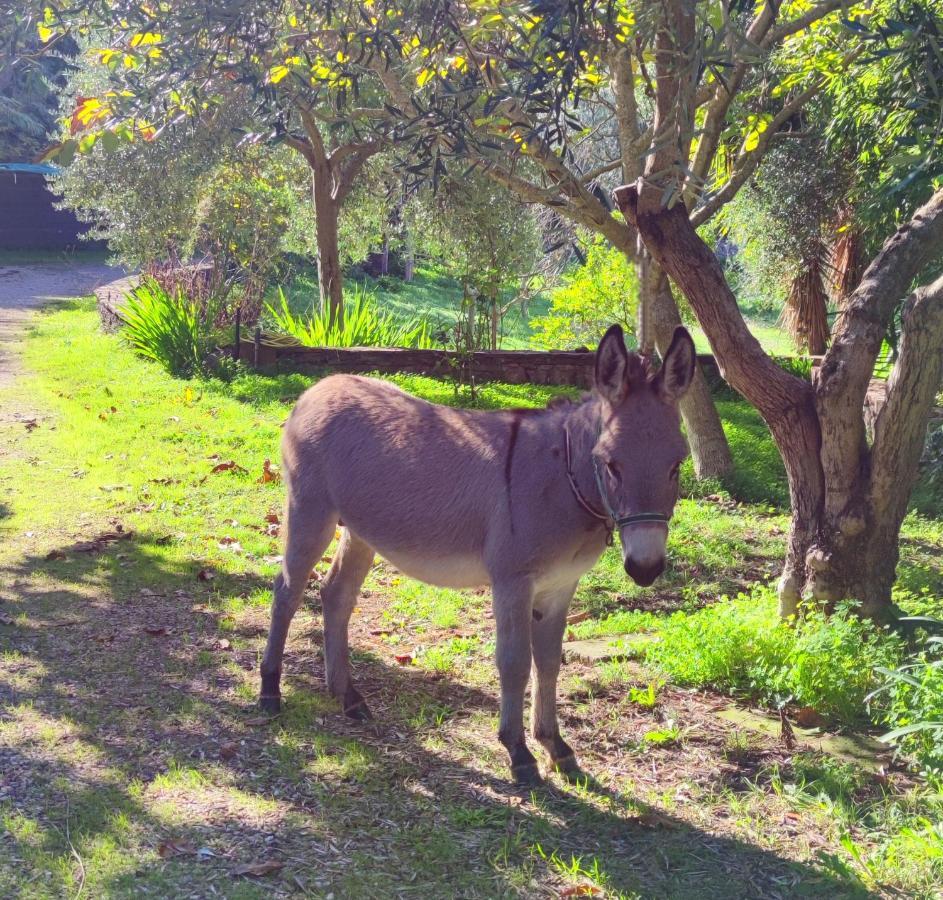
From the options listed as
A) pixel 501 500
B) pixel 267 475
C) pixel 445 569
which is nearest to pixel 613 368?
pixel 501 500

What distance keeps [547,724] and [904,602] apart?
2.71 meters

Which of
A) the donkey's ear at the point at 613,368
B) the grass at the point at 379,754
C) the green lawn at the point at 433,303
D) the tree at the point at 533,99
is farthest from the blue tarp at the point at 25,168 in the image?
the donkey's ear at the point at 613,368

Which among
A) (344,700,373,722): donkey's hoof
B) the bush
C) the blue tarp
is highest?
the blue tarp

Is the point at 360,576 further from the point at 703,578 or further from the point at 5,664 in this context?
the point at 703,578

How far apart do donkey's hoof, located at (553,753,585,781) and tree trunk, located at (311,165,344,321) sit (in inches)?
470

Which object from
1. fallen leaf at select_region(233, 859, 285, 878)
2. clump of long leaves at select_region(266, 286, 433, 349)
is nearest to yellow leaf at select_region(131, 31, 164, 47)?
fallen leaf at select_region(233, 859, 285, 878)

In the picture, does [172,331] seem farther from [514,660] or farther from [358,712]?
[514,660]

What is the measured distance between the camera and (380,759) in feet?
14.9

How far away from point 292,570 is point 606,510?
5.97ft

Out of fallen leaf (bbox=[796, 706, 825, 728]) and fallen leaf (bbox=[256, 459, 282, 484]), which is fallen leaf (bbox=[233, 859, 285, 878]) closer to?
fallen leaf (bbox=[796, 706, 825, 728])

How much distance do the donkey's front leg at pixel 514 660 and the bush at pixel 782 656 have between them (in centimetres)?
132

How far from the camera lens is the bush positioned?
4.86m

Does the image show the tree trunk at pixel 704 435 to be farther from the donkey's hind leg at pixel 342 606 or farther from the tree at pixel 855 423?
the donkey's hind leg at pixel 342 606

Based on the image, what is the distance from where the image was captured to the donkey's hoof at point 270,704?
4973 millimetres
